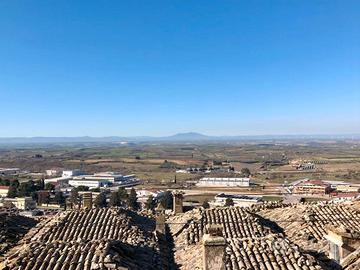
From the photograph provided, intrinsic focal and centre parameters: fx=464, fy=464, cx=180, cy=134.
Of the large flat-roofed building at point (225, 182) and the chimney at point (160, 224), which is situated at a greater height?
the chimney at point (160, 224)

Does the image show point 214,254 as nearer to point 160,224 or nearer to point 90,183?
point 160,224

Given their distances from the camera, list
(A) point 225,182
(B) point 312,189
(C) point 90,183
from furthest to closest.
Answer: (C) point 90,183 < (A) point 225,182 < (B) point 312,189

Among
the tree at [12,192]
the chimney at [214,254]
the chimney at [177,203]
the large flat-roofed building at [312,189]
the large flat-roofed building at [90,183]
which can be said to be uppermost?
the chimney at [214,254]

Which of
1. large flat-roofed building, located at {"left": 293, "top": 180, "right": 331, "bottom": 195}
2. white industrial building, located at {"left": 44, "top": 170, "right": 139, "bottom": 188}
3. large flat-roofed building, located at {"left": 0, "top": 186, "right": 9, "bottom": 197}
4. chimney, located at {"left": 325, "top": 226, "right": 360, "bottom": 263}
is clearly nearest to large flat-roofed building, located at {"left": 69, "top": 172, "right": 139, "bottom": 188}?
white industrial building, located at {"left": 44, "top": 170, "right": 139, "bottom": 188}

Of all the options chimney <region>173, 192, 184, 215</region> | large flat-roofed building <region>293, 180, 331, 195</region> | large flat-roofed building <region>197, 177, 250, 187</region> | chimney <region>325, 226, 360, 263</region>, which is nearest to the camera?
chimney <region>325, 226, 360, 263</region>

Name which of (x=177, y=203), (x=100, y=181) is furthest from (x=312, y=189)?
(x=177, y=203)

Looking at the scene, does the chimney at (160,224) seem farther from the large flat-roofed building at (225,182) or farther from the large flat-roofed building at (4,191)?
the large flat-roofed building at (225,182)

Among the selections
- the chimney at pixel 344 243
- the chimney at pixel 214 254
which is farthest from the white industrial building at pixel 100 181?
the chimney at pixel 214 254

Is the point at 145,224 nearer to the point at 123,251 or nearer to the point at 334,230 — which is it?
the point at 123,251

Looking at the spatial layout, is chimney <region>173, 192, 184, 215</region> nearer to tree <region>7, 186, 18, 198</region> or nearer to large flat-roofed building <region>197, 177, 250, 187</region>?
tree <region>7, 186, 18, 198</region>

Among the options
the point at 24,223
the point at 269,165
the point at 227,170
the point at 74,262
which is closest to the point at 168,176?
the point at 227,170

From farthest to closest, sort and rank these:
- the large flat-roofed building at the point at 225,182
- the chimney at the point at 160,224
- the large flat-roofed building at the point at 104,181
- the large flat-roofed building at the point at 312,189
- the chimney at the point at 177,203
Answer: the large flat-roofed building at the point at 104,181
the large flat-roofed building at the point at 225,182
the large flat-roofed building at the point at 312,189
the chimney at the point at 177,203
the chimney at the point at 160,224
